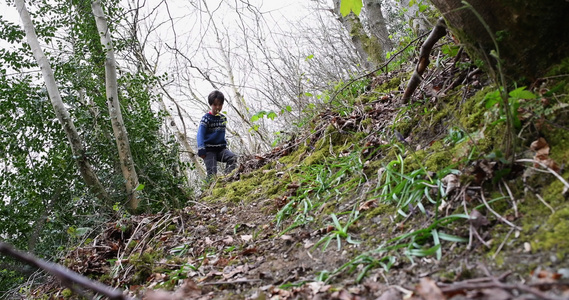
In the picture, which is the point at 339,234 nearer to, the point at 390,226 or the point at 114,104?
the point at 390,226

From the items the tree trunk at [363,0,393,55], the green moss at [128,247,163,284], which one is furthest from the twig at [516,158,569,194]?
the tree trunk at [363,0,393,55]

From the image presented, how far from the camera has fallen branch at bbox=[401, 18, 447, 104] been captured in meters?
2.26

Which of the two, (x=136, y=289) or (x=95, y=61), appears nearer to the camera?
(x=136, y=289)

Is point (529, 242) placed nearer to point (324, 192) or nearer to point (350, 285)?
point (350, 285)

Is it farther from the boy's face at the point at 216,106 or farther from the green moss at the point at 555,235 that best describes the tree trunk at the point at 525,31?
the boy's face at the point at 216,106

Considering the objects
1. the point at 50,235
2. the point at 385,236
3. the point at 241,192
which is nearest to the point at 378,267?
the point at 385,236

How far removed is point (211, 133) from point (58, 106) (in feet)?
8.63

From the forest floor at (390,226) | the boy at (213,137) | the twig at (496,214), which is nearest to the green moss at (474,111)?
the forest floor at (390,226)

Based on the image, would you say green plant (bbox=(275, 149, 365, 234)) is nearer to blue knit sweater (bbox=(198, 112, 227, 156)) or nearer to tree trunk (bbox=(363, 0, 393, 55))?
blue knit sweater (bbox=(198, 112, 227, 156))

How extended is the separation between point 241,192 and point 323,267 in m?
2.39

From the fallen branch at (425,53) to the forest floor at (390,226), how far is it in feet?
0.54

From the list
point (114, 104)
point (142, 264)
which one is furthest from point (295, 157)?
point (114, 104)

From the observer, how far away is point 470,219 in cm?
142

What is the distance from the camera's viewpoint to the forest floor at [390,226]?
47.9 inches
